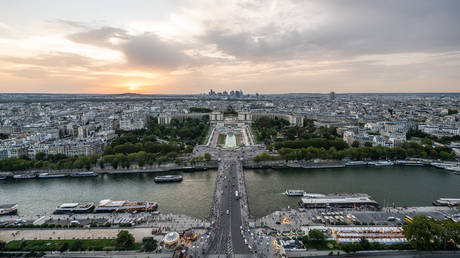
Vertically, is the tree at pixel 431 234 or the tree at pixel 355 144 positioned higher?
the tree at pixel 355 144

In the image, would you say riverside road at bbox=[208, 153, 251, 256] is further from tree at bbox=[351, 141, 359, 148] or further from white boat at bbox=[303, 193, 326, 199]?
tree at bbox=[351, 141, 359, 148]

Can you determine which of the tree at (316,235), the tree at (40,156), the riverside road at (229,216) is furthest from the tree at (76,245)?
the tree at (40,156)

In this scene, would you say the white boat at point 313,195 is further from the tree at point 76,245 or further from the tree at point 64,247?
the tree at point 64,247

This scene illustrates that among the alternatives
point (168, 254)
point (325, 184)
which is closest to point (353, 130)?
point (325, 184)

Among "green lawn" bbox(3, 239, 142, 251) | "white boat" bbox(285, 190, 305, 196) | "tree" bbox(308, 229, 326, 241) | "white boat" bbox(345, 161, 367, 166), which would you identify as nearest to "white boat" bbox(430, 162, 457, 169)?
"white boat" bbox(345, 161, 367, 166)

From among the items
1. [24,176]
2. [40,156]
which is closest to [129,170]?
[24,176]
